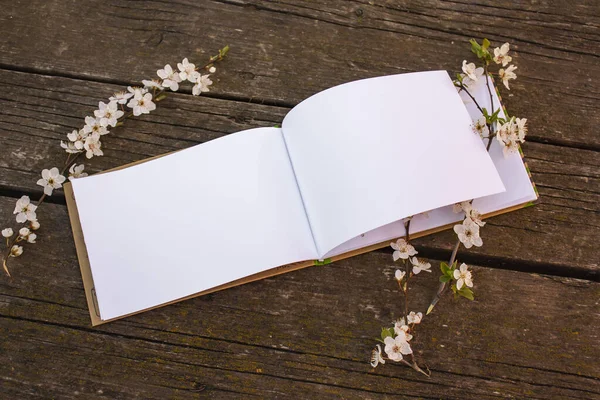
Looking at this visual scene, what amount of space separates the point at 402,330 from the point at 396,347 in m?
0.03

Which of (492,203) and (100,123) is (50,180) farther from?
(492,203)

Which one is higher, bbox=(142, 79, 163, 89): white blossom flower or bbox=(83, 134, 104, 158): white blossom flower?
bbox=(142, 79, 163, 89): white blossom flower

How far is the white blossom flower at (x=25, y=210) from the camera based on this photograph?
0.86 metres

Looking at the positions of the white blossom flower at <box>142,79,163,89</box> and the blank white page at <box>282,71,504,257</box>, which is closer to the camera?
the blank white page at <box>282,71,504,257</box>

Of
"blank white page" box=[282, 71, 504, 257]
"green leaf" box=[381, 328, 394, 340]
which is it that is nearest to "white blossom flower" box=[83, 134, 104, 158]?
"blank white page" box=[282, 71, 504, 257]

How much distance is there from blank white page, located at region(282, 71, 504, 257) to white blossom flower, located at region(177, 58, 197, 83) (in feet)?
0.67

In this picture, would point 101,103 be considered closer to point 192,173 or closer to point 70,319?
point 192,173

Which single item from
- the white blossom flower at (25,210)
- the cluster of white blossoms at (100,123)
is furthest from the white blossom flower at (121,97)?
the white blossom flower at (25,210)

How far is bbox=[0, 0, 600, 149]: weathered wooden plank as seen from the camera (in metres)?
0.97

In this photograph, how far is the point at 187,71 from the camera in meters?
0.94

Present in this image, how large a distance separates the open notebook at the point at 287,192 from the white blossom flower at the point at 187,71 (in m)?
0.14

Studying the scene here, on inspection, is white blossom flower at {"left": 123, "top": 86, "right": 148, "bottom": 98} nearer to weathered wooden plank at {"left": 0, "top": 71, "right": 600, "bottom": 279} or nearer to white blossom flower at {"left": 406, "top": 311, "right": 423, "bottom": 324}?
weathered wooden plank at {"left": 0, "top": 71, "right": 600, "bottom": 279}

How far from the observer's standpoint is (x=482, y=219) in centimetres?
90

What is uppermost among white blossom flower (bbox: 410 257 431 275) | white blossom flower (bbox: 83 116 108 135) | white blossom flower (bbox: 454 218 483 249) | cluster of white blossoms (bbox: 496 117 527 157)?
white blossom flower (bbox: 83 116 108 135)
